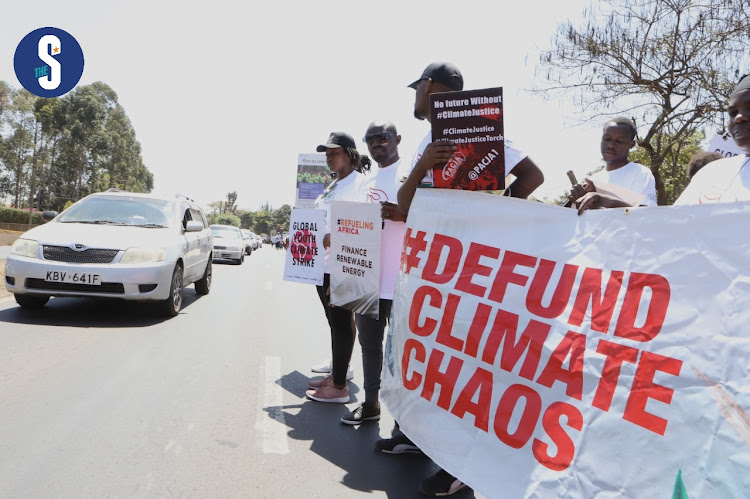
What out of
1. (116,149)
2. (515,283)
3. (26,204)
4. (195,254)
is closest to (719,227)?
(515,283)

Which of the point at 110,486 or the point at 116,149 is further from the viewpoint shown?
the point at 116,149

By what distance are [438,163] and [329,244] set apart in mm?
1756

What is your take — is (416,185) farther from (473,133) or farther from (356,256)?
(356,256)

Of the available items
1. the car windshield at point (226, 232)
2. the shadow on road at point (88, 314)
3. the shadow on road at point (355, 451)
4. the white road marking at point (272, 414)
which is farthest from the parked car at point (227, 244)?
the shadow on road at point (355, 451)

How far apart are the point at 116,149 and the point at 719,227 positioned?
210 feet

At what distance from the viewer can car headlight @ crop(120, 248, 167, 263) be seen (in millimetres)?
6832

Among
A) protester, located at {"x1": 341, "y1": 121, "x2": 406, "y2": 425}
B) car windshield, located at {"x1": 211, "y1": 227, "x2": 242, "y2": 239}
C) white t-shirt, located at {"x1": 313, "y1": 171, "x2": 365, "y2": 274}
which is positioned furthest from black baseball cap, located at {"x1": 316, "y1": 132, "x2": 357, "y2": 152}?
car windshield, located at {"x1": 211, "y1": 227, "x2": 242, "y2": 239}

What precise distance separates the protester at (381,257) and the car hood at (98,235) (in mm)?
4241

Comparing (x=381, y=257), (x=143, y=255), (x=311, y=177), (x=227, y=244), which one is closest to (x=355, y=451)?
(x=381, y=257)

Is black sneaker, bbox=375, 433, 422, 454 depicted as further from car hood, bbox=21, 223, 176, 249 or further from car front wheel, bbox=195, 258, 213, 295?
car front wheel, bbox=195, 258, 213, 295

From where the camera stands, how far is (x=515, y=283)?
92.7 inches

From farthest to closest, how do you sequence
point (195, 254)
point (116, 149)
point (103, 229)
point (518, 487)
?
point (116, 149) < point (195, 254) < point (103, 229) < point (518, 487)

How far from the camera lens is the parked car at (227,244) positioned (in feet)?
70.9

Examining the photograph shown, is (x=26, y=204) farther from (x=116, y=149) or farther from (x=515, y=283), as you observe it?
(x=515, y=283)
